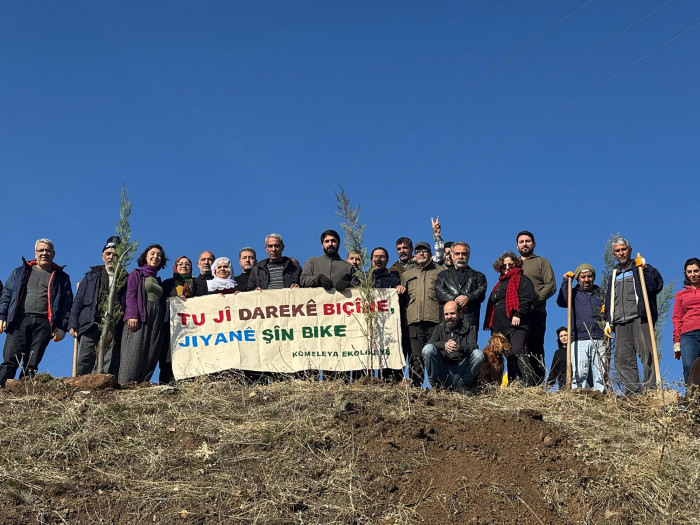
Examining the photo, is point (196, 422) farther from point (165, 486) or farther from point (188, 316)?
point (188, 316)

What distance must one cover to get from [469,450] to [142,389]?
4.13m

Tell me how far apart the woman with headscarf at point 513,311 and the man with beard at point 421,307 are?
31.1 inches

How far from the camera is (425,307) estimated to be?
10.6 meters

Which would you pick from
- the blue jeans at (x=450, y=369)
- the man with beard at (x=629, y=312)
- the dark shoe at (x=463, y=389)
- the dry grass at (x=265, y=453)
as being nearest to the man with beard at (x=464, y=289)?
the blue jeans at (x=450, y=369)

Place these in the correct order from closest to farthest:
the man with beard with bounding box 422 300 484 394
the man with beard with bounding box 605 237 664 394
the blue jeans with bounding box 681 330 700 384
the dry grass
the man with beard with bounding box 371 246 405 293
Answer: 1. the dry grass
2. the man with beard with bounding box 422 300 484 394
3. the blue jeans with bounding box 681 330 700 384
4. the man with beard with bounding box 605 237 664 394
5. the man with beard with bounding box 371 246 405 293

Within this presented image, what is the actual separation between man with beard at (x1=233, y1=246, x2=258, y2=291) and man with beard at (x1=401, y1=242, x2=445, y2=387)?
2.31 metres

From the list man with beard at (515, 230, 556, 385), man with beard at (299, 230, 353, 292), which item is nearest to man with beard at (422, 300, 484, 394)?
man with beard at (515, 230, 556, 385)

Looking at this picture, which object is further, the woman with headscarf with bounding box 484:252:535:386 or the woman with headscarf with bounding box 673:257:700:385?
the woman with headscarf with bounding box 484:252:535:386

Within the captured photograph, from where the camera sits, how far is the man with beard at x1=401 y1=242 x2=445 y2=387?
418 inches

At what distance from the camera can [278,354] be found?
10.9m

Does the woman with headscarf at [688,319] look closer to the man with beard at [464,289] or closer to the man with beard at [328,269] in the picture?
the man with beard at [464,289]

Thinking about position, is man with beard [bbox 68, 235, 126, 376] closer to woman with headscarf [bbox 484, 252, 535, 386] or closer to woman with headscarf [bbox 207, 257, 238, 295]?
woman with headscarf [bbox 207, 257, 238, 295]

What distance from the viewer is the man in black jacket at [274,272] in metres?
10.9

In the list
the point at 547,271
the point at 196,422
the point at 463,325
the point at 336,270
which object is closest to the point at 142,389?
the point at 196,422
